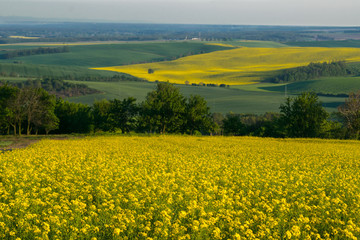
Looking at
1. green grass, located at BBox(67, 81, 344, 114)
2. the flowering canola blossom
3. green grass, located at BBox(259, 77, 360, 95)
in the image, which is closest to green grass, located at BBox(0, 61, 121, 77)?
green grass, located at BBox(67, 81, 344, 114)

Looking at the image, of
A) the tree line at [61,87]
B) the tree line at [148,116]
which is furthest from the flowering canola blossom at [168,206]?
the tree line at [61,87]

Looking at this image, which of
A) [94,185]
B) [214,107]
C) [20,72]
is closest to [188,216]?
[94,185]

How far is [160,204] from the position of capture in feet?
43.6

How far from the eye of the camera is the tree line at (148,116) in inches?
2304

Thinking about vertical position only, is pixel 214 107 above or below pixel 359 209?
below

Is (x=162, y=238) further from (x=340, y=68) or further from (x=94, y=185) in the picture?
(x=340, y=68)

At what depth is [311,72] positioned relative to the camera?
193125 mm

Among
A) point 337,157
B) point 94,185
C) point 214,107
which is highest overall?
point 94,185

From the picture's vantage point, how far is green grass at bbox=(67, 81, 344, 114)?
400 ft

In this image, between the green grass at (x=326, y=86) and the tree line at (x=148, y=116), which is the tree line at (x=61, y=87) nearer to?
the tree line at (x=148, y=116)

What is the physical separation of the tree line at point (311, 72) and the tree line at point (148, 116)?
113588mm

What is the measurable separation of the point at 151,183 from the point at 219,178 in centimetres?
392

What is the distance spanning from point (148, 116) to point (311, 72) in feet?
475

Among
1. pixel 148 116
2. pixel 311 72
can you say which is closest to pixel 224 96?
pixel 311 72
